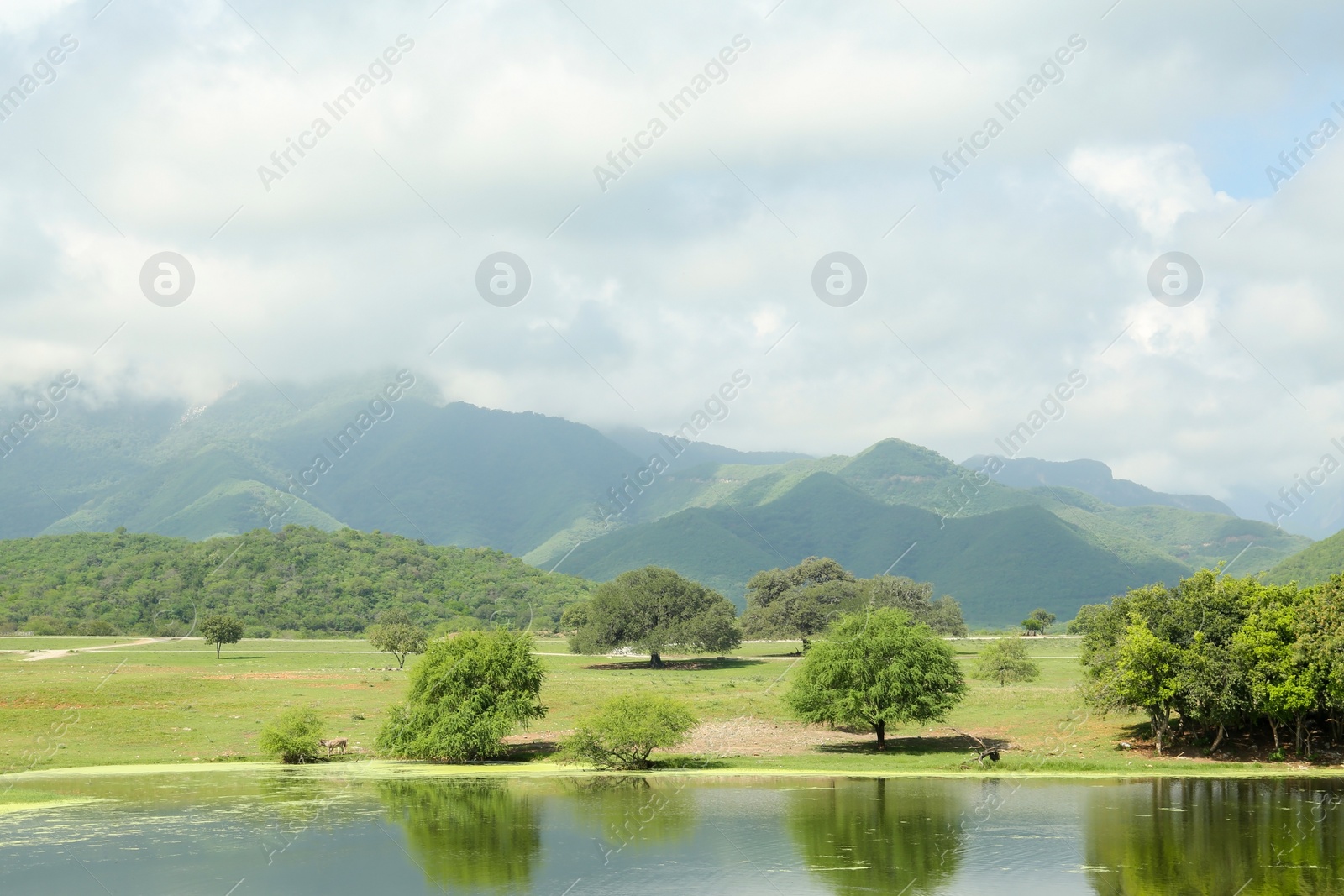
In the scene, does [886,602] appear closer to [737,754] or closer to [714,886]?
[737,754]

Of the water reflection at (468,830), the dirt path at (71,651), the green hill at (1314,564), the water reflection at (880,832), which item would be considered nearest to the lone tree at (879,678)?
the water reflection at (880,832)

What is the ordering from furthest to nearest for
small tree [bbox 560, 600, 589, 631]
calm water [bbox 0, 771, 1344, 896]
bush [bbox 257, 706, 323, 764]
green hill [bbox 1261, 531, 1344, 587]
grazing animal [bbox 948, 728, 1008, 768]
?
green hill [bbox 1261, 531, 1344, 587] < small tree [bbox 560, 600, 589, 631] < bush [bbox 257, 706, 323, 764] < grazing animal [bbox 948, 728, 1008, 768] < calm water [bbox 0, 771, 1344, 896]

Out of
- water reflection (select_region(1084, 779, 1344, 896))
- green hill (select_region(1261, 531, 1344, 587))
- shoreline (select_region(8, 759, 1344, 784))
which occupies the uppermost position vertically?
green hill (select_region(1261, 531, 1344, 587))

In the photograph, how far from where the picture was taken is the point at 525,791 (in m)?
44.0

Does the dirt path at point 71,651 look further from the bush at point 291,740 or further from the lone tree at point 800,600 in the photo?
the lone tree at point 800,600

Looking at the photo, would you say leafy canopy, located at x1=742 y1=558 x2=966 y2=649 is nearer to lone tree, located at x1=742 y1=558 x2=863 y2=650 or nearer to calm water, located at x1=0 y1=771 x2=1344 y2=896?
lone tree, located at x1=742 y1=558 x2=863 y2=650

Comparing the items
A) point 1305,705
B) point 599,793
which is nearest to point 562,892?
point 599,793

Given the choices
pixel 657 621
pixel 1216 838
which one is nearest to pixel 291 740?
pixel 1216 838

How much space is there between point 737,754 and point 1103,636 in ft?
66.3

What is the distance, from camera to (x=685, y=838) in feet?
116

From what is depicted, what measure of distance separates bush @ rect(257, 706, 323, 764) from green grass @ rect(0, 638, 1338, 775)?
267 cm

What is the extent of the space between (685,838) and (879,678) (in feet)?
63.2

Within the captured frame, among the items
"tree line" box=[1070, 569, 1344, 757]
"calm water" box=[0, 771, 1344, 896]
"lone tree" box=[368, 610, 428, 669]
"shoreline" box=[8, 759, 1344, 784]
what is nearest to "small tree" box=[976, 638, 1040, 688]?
"tree line" box=[1070, 569, 1344, 757]

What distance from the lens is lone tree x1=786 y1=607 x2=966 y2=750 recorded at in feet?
169
